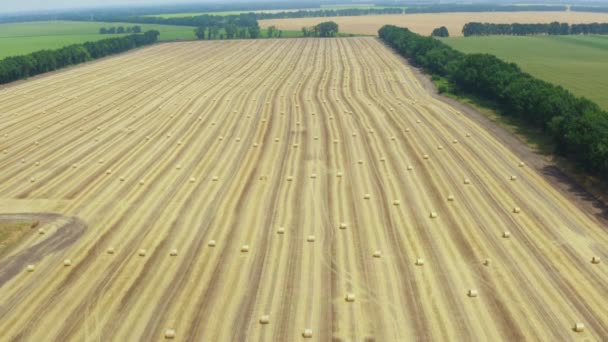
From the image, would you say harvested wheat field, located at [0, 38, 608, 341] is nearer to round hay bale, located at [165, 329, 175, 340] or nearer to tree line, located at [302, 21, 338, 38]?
round hay bale, located at [165, 329, 175, 340]

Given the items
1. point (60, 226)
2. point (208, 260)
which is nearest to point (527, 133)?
point (208, 260)

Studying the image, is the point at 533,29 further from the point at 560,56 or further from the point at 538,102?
the point at 538,102

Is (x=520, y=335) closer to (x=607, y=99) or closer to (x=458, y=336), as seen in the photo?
(x=458, y=336)

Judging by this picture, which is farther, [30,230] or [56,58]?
[56,58]

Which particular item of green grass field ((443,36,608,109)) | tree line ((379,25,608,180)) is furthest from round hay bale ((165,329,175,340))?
green grass field ((443,36,608,109))

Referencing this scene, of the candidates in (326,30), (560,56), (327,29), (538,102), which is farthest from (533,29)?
(538,102)

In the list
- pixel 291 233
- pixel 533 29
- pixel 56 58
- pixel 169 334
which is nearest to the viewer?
pixel 169 334
